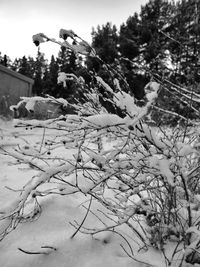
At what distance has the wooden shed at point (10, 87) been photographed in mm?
9666

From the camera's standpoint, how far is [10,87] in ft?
36.2

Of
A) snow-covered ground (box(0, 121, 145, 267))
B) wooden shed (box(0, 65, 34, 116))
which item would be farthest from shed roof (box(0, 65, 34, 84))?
snow-covered ground (box(0, 121, 145, 267))

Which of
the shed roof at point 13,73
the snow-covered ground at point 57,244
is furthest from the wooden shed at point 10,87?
the snow-covered ground at point 57,244

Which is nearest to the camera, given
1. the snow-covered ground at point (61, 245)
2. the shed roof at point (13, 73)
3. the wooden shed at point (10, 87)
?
the snow-covered ground at point (61, 245)

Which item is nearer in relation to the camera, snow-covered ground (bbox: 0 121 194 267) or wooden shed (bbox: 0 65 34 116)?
snow-covered ground (bbox: 0 121 194 267)

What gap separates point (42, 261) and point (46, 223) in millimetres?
419

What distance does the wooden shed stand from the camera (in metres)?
9.67

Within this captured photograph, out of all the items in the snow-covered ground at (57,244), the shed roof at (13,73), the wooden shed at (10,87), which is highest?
the shed roof at (13,73)

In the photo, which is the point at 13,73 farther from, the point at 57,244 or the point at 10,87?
the point at 57,244

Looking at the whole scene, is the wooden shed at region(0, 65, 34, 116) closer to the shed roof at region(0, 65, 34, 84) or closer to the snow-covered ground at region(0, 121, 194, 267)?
the shed roof at region(0, 65, 34, 84)

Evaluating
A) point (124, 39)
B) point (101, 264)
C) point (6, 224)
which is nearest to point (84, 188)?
point (6, 224)

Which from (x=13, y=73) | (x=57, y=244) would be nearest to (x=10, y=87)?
(x=13, y=73)

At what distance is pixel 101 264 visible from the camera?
141 cm

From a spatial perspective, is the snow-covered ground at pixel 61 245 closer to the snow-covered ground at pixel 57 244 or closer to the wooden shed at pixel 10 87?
the snow-covered ground at pixel 57 244
